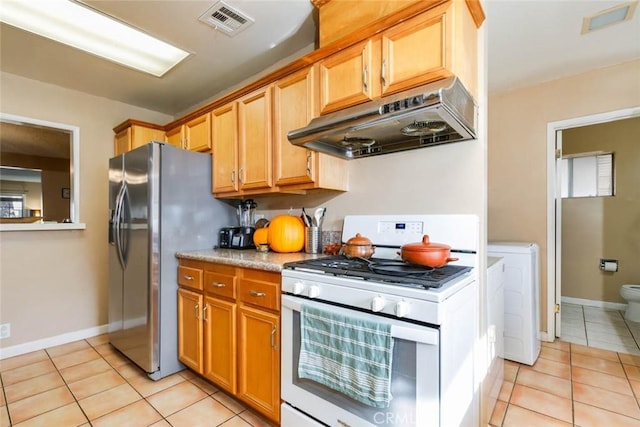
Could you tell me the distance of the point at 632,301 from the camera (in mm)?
3258

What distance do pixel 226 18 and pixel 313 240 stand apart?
162 centimetres

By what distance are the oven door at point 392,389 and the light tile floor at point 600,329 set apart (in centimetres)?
271

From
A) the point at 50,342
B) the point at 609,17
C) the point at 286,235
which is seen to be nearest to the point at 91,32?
the point at 286,235

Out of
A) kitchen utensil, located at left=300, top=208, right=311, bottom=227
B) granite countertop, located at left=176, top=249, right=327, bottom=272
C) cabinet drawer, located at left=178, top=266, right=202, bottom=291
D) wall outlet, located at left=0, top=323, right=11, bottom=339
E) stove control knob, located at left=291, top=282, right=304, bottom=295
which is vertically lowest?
wall outlet, located at left=0, top=323, right=11, bottom=339

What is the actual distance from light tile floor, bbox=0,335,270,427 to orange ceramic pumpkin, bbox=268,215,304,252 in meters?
1.02

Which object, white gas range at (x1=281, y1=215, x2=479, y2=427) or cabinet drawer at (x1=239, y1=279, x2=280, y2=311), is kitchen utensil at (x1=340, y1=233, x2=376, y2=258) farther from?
cabinet drawer at (x1=239, y1=279, x2=280, y2=311)

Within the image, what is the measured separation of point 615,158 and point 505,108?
188 cm

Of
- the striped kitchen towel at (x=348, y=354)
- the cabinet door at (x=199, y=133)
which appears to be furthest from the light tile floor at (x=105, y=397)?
the cabinet door at (x=199, y=133)

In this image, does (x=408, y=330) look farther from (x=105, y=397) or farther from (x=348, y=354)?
(x=105, y=397)

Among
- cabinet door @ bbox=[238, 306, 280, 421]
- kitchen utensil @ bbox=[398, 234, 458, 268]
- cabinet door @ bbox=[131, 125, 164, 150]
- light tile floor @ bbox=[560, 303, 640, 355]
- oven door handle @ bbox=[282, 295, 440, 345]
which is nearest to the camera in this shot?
oven door handle @ bbox=[282, 295, 440, 345]

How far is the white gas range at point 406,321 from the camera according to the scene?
1.04 m

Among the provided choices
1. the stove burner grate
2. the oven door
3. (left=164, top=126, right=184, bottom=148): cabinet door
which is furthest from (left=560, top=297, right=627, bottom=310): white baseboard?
(left=164, top=126, right=184, bottom=148): cabinet door

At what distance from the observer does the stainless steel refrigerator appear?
211cm

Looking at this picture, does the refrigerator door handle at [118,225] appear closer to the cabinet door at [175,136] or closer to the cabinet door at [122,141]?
the cabinet door at [175,136]
